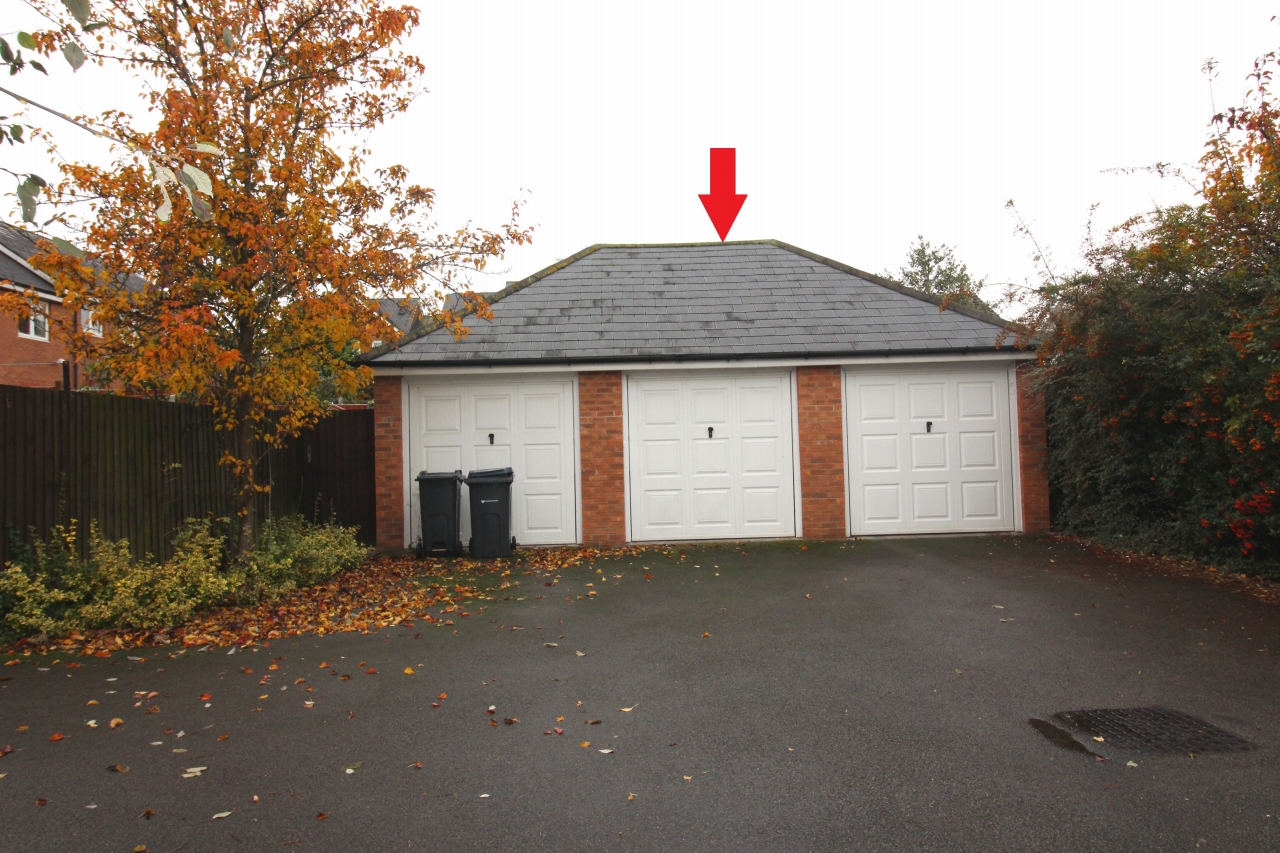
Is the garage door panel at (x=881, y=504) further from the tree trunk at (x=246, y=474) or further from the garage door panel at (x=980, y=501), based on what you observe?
the tree trunk at (x=246, y=474)

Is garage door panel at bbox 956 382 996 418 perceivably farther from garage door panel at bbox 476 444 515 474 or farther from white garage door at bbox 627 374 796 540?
garage door panel at bbox 476 444 515 474

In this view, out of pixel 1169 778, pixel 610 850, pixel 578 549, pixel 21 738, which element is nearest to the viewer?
pixel 610 850

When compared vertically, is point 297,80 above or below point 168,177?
above

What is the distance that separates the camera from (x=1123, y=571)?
8039 mm

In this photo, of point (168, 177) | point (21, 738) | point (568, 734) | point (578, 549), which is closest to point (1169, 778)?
point (568, 734)

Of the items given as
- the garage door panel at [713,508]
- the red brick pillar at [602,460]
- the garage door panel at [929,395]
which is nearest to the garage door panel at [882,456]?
the garage door panel at [929,395]

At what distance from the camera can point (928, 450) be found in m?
10.5

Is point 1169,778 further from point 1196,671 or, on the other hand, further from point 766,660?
point 766,660

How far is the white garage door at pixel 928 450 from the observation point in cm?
1047

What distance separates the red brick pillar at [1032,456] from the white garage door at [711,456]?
9.55 ft

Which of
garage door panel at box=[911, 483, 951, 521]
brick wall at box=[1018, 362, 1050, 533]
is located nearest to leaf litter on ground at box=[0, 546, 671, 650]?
garage door panel at box=[911, 483, 951, 521]

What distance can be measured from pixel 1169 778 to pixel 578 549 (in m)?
7.42

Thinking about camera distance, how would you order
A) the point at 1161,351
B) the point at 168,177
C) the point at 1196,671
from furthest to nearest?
1. the point at 1161,351
2. the point at 1196,671
3. the point at 168,177

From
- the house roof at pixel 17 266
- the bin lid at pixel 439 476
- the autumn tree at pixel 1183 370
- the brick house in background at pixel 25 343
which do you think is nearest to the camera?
the autumn tree at pixel 1183 370
